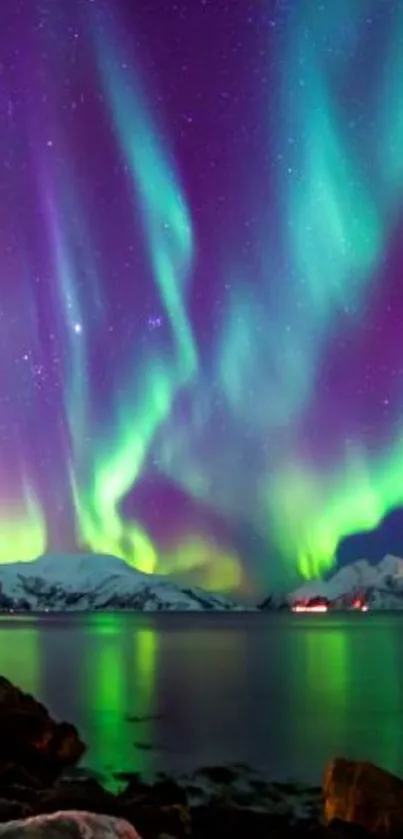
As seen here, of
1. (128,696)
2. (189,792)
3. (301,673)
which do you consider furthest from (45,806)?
(301,673)

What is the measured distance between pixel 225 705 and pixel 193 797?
2182cm

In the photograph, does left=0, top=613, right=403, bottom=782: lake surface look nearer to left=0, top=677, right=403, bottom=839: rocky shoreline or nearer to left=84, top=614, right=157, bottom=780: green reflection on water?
left=84, top=614, right=157, bottom=780: green reflection on water

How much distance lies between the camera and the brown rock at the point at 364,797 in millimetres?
16438

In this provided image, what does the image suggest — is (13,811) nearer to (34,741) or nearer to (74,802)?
(74,802)

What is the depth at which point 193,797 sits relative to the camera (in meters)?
22.0

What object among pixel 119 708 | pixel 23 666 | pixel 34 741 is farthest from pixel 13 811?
pixel 23 666

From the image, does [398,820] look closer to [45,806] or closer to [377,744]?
[45,806]

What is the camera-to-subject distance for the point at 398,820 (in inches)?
642

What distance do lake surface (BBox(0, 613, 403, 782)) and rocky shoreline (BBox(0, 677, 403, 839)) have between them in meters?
1.68

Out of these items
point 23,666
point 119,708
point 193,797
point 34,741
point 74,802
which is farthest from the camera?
point 23,666

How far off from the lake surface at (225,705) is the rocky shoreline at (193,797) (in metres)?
1.68

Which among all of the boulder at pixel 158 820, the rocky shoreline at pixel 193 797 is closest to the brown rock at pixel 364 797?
the rocky shoreline at pixel 193 797

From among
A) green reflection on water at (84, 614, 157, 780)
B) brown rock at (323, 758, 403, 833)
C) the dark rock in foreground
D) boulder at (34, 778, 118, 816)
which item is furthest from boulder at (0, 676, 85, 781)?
brown rock at (323, 758, 403, 833)

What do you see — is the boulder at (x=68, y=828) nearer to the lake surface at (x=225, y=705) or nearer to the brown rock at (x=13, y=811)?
the brown rock at (x=13, y=811)
